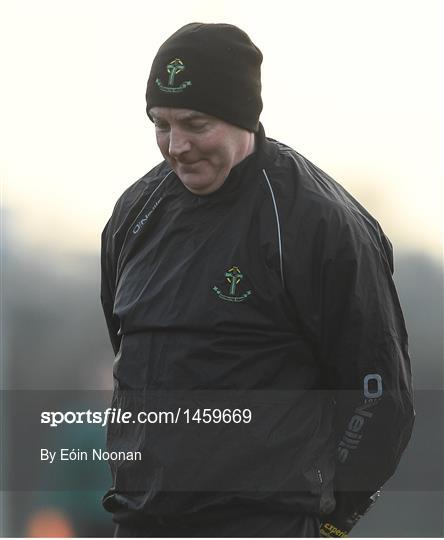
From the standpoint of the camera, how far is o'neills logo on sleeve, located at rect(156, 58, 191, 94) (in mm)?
3773

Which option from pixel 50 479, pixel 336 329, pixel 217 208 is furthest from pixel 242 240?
pixel 50 479

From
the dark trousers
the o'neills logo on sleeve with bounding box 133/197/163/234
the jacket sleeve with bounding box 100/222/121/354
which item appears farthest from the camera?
the jacket sleeve with bounding box 100/222/121/354

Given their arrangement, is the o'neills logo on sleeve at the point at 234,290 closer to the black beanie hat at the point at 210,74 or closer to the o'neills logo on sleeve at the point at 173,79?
the black beanie hat at the point at 210,74

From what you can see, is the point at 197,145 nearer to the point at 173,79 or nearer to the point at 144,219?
the point at 173,79

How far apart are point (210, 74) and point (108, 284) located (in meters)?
0.97

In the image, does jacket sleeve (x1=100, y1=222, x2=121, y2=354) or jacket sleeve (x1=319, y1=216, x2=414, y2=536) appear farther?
jacket sleeve (x1=100, y1=222, x2=121, y2=354)

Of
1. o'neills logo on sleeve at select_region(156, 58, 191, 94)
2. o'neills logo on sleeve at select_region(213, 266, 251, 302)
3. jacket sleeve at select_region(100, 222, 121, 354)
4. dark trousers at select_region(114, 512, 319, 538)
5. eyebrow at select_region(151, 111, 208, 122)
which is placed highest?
o'neills logo on sleeve at select_region(156, 58, 191, 94)

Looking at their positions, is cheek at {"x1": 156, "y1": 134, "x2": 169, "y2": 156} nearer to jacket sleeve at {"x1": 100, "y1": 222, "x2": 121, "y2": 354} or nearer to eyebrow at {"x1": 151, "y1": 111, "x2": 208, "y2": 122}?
eyebrow at {"x1": 151, "y1": 111, "x2": 208, "y2": 122}

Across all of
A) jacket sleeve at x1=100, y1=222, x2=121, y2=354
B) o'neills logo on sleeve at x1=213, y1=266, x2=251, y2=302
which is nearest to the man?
o'neills logo on sleeve at x1=213, y1=266, x2=251, y2=302

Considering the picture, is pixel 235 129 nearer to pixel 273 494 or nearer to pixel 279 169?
pixel 279 169

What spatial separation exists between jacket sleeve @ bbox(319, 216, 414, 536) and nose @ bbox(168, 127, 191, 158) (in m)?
0.57

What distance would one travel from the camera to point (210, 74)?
3.85 meters

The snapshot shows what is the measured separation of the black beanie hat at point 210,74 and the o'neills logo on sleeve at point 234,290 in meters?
0.52

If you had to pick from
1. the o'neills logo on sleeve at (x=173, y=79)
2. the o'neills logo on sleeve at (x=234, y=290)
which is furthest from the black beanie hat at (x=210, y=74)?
the o'neills logo on sleeve at (x=234, y=290)
